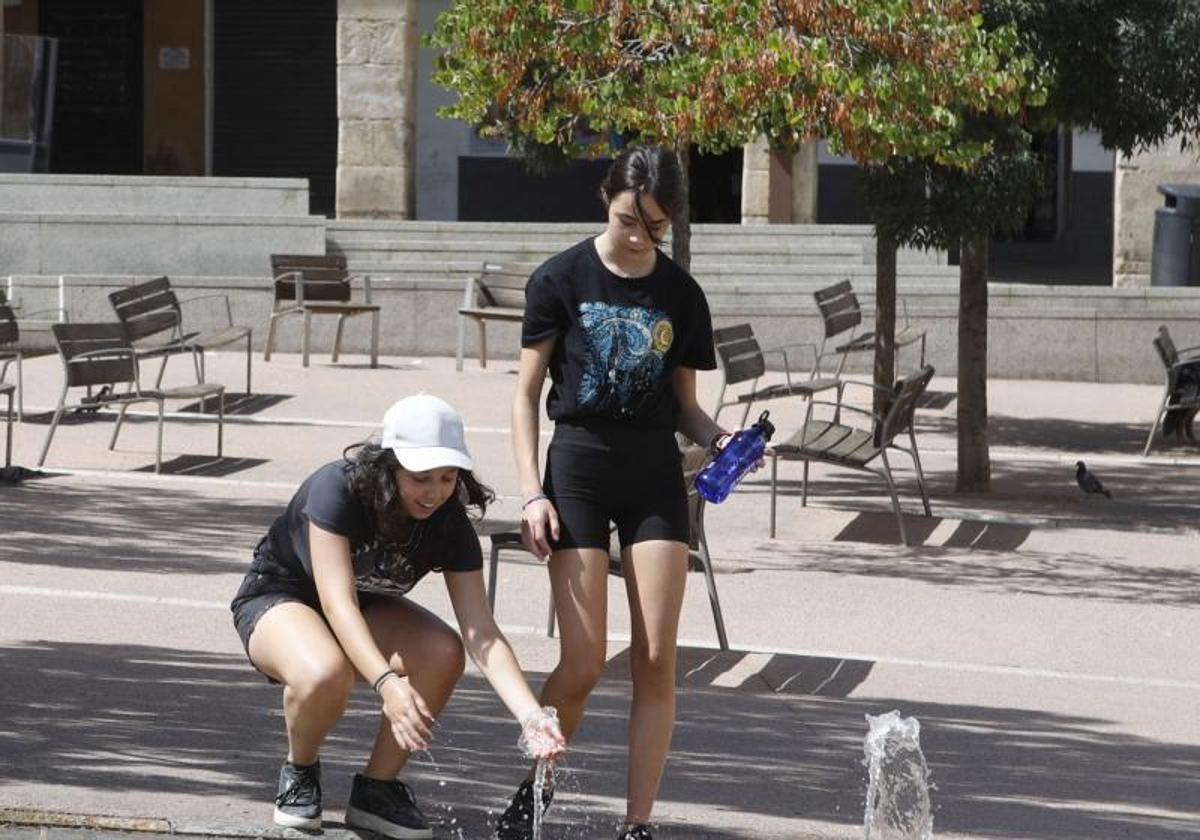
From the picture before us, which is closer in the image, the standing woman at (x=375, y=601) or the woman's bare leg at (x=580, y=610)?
the standing woman at (x=375, y=601)

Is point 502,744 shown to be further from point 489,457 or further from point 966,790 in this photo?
point 489,457

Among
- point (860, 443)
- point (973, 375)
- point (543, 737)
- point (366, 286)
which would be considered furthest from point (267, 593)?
point (366, 286)

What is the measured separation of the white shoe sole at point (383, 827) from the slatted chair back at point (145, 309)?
1060 centimetres

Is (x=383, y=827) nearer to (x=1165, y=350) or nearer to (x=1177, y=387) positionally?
(x=1165, y=350)

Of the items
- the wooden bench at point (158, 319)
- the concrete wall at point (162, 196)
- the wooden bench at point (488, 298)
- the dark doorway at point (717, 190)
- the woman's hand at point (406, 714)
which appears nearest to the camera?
the woman's hand at point (406, 714)

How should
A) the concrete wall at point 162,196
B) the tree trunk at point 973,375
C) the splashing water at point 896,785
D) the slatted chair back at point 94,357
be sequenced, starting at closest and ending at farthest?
the splashing water at point 896,785, the slatted chair back at point 94,357, the tree trunk at point 973,375, the concrete wall at point 162,196

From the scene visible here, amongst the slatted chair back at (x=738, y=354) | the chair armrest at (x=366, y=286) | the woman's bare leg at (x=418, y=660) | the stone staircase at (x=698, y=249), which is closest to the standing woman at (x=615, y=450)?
the woman's bare leg at (x=418, y=660)

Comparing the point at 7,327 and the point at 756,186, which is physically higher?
the point at 756,186

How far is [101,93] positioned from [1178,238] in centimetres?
1523

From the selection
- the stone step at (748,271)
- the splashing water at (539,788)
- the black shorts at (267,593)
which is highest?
the stone step at (748,271)

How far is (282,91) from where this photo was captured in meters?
31.7

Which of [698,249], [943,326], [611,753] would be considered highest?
[698,249]

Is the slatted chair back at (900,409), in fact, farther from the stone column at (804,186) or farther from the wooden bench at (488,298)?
the stone column at (804,186)

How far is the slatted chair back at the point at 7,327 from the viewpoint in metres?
15.1
